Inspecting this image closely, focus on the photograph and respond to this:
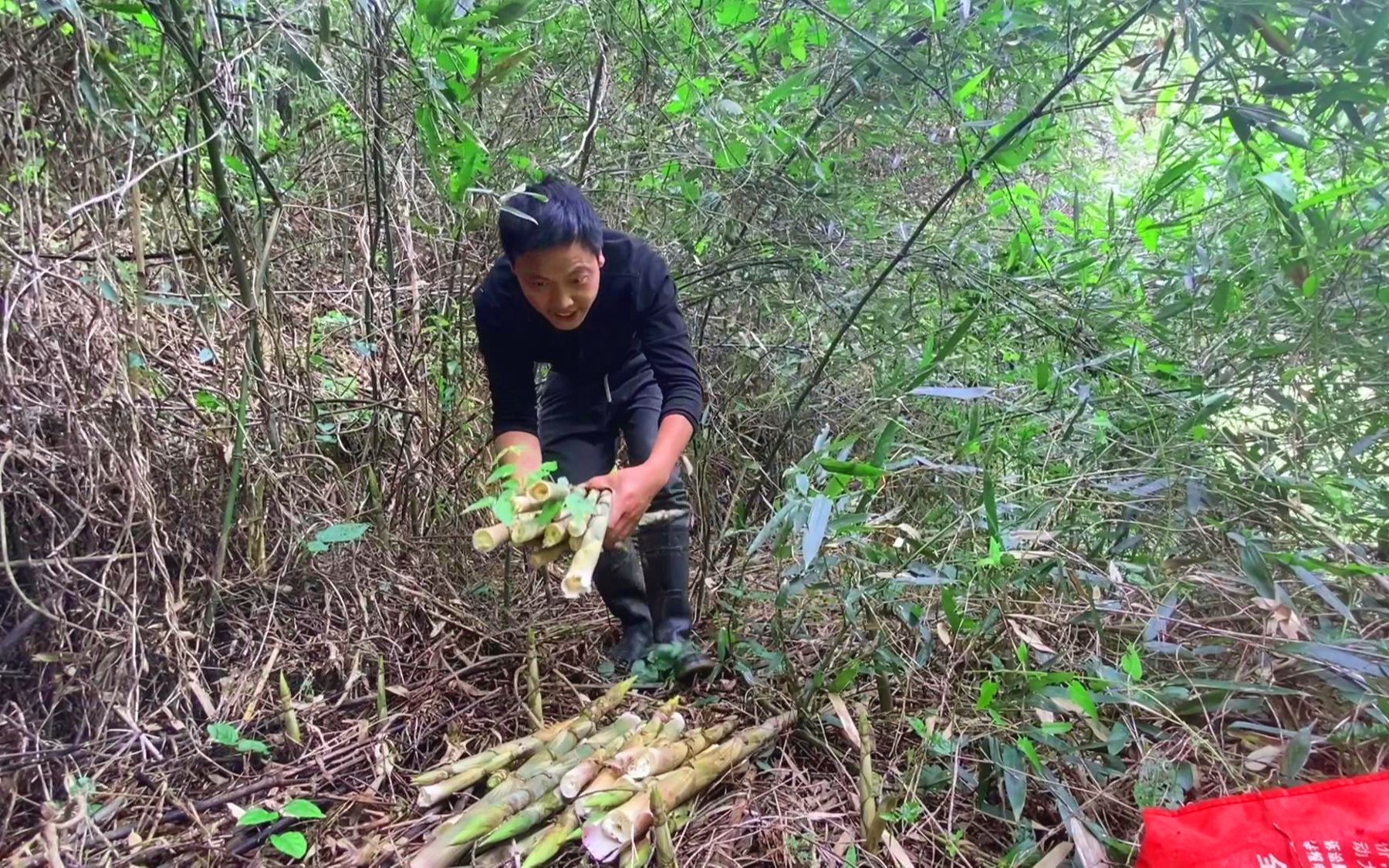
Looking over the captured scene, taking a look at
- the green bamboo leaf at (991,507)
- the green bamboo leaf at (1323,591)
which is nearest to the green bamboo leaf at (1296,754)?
the green bamboo leaf at (1323,591)

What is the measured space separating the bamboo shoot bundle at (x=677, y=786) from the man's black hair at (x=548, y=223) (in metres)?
1.11

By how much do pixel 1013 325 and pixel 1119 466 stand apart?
0.61 meters

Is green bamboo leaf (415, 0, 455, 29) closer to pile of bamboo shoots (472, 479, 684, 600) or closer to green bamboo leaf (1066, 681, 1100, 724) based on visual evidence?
pile of bamboo shoots (472, 479, 684, 600)

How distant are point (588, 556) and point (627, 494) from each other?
28 centimetres

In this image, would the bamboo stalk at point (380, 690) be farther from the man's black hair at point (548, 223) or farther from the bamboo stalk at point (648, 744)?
the man's black hair at point (548, 223)

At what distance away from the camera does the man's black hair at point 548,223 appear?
65.5 inches

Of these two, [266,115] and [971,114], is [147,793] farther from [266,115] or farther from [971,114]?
[971,114]

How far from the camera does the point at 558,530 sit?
1439mm

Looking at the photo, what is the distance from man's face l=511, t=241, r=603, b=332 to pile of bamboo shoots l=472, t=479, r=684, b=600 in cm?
49

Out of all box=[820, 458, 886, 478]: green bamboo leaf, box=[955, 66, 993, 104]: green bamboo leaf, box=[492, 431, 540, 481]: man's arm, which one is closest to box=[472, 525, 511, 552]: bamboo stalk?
box=[492, 431, 540, 481]: man's arm

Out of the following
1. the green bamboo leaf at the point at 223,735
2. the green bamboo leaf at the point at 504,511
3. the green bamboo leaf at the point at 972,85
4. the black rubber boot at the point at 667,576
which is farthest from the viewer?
the black rubber boot at the point at 667,576

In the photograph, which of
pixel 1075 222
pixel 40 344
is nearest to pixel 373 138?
pixel 40 344

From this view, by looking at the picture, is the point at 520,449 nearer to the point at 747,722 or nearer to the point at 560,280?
the point at 560,280

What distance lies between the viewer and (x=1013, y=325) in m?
2.37
